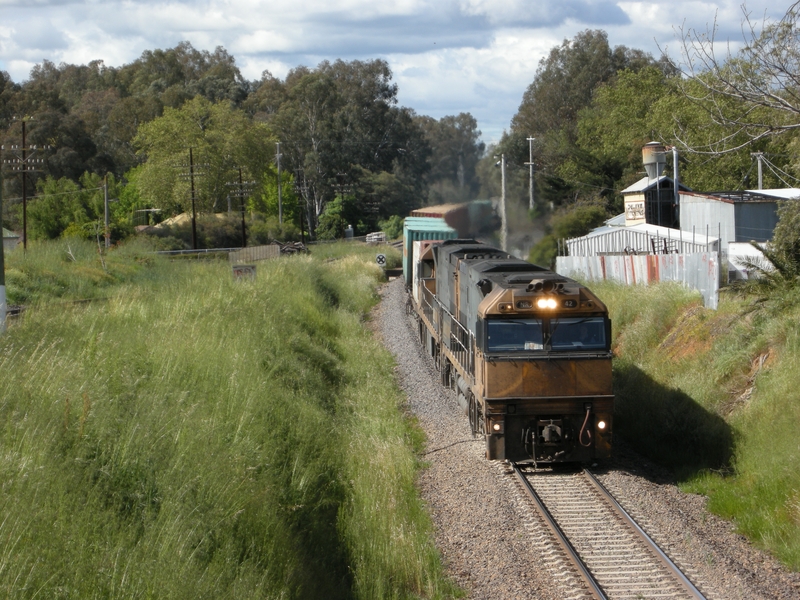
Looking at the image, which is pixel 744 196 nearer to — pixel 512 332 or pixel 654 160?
pixel 654 160

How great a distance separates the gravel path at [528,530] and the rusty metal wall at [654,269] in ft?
19.3

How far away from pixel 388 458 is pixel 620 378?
698cm

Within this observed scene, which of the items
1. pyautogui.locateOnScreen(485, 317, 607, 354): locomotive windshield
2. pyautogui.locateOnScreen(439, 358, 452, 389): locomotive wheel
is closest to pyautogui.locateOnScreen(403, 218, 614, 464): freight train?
pyautogui.locateOnScreen(485, 317, 607, 354): locomotive windshield

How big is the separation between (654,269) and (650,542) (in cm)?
1483

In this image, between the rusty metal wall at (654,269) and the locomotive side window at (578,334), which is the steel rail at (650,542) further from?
the rusty metal wall at (654,269)

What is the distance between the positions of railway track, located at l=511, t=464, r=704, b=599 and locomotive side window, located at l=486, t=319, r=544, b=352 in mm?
1968

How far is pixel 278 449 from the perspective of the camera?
439 inches

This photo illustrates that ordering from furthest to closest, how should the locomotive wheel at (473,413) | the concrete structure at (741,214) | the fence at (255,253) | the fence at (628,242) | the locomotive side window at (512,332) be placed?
the fence at (255,253) < the concrete structure at (741,214) < the fence at (628,242) < the locomotive wheel at (473,413) < the locomotive side window at (512,332)

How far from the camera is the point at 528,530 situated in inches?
409

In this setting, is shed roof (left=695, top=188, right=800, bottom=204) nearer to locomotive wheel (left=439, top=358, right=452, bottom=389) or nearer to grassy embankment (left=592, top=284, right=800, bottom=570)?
grassy embankment (left=592, top=284, right=800, bottom=570)

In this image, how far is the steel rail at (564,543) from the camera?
8.68 meters

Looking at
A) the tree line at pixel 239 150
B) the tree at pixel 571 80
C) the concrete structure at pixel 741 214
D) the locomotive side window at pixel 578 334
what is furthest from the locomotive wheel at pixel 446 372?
the tree at pixel 571 80

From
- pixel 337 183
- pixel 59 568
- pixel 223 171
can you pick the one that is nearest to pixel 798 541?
pixel 59 568

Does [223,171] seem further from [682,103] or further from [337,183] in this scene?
[682,103]
